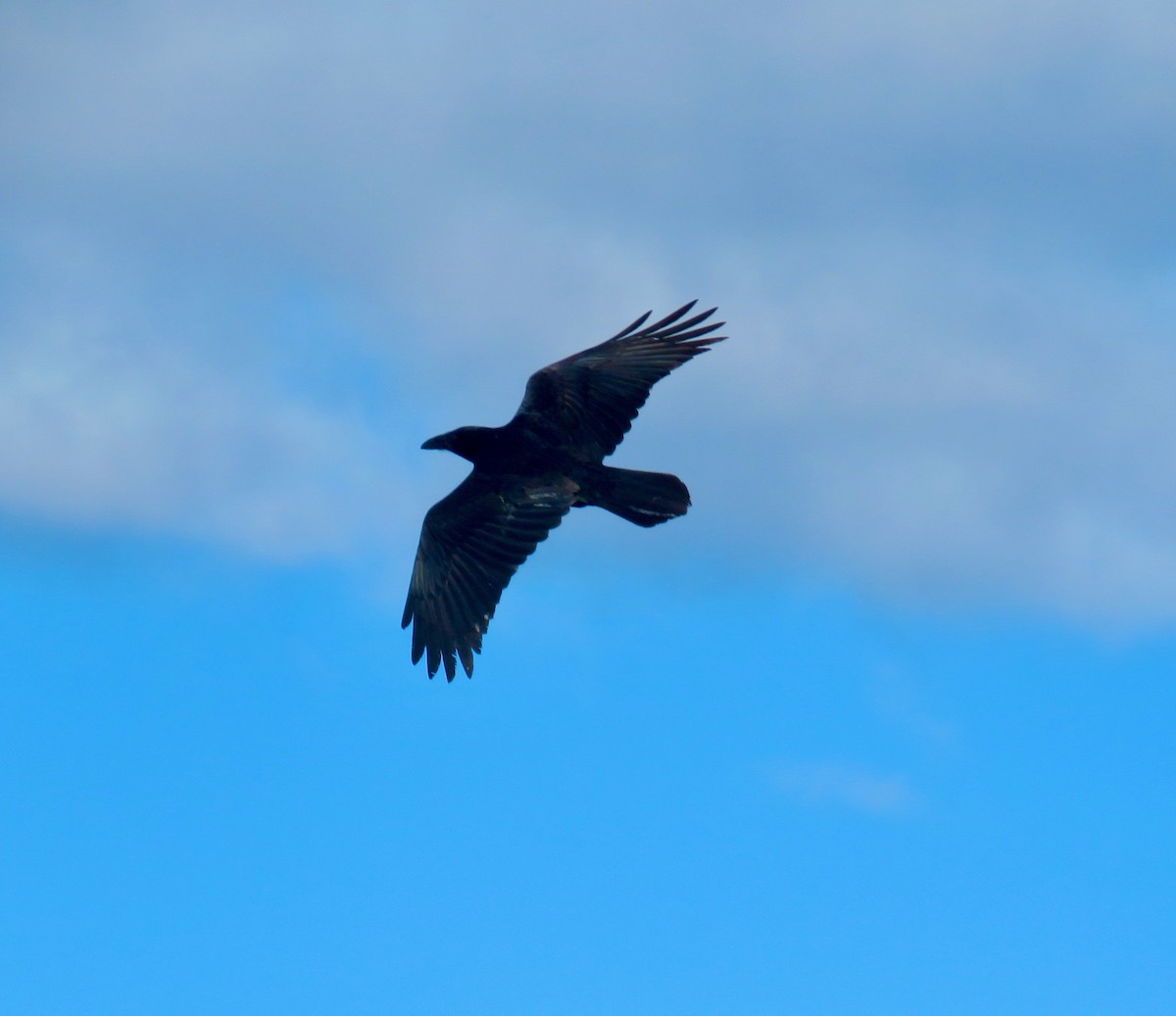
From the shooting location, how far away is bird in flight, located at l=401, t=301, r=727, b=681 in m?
15.6

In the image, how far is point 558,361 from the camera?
54.4 feet

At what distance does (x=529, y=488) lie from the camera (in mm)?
15781

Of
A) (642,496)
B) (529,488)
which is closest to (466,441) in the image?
(529,488)

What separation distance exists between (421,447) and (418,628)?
6.39 feet

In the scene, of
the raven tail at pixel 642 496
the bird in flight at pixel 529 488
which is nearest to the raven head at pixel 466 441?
the bird in flight at pixel 529 488

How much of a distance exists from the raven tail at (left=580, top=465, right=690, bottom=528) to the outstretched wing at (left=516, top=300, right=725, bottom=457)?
562 mm

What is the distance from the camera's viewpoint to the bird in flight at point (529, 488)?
1557 cm

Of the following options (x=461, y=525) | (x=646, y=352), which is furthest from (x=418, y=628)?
(x=646, y=352)

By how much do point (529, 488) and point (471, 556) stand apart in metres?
0.89

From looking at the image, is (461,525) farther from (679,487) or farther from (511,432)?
(679,487)

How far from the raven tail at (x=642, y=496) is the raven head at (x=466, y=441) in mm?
1315

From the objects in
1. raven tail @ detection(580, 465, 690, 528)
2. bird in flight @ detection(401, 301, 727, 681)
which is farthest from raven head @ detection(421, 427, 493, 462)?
raven tail @ detection(580, 465, 690, 528)

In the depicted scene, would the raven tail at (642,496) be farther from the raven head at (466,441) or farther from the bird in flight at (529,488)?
the raven head at (466,441)

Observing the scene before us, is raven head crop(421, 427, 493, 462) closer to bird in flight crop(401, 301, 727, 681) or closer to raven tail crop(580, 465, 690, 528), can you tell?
bird in flight crop(401, 301, 727, 681)
